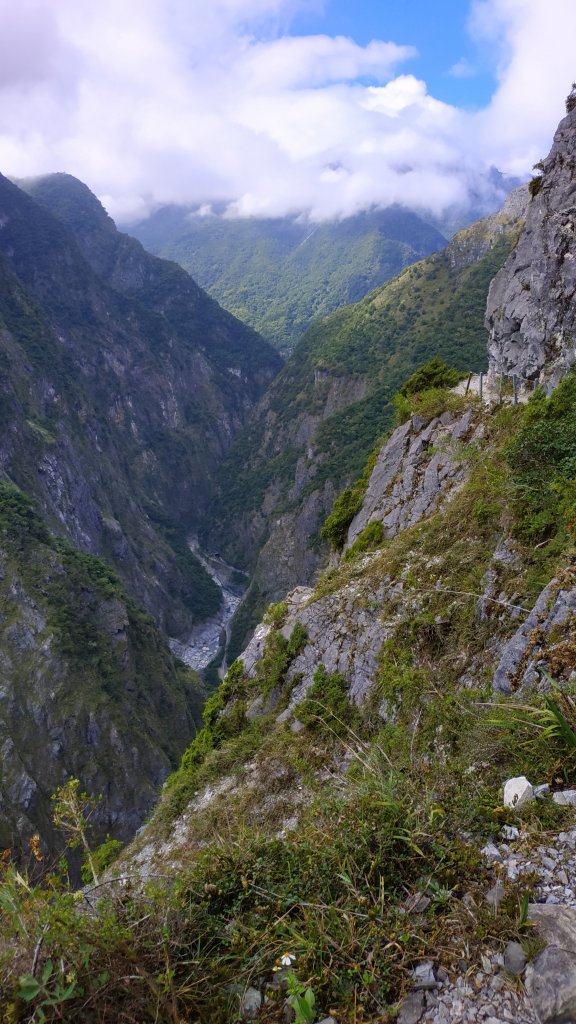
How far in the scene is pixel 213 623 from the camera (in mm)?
100500

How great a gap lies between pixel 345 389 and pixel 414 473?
274 ft

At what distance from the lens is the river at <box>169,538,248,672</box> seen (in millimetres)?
93125

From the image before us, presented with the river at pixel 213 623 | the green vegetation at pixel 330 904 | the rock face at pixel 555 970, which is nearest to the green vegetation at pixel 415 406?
the green vegetation at pixel 330 904

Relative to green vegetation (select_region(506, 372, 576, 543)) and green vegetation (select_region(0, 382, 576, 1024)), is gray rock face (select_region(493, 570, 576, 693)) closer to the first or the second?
green vegetation (select_region(0, 382, 576, 1024))

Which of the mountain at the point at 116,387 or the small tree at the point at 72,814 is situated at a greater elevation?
the mountain at the point at 116,387

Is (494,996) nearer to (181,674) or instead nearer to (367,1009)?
(367,1009)

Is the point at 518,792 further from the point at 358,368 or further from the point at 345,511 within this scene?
the point at 358,368

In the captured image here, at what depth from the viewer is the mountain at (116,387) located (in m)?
88.1

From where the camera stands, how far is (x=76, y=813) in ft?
15.2

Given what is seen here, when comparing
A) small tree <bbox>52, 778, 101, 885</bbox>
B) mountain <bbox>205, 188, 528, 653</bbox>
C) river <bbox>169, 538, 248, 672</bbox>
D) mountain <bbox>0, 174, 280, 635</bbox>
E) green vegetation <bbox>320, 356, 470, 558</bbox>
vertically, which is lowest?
river <bbox>169, 538, 248, 672</bbox>

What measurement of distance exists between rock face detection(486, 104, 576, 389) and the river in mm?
80509

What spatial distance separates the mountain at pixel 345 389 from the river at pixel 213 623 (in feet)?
12.5

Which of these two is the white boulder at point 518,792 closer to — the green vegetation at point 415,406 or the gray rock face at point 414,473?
the gray rock face at point 414,473

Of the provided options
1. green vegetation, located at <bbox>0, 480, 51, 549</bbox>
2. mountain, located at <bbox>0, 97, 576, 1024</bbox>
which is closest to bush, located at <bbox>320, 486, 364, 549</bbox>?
mountain, located at <bbox>0, 97, 576, 1024</bbox>
